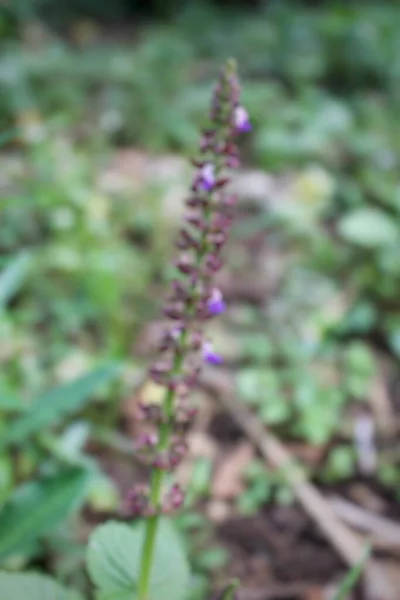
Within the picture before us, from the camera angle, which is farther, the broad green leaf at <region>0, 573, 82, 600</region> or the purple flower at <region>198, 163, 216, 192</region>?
the broad green leaf at <region>0, 573, 82, 600</region>

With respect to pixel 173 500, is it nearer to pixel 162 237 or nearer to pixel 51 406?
pixel 51 406

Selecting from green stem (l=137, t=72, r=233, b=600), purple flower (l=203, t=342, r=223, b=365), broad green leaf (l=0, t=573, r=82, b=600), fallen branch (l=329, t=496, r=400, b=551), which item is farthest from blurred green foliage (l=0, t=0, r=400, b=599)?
purple flower (l=203, t=342, r=223, b=365)

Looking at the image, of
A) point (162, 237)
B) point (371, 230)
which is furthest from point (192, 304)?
point (162, 237)

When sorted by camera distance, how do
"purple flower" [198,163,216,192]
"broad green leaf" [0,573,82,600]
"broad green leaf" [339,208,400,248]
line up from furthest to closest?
1. "broad green leaf" [339,208,400,248]
2. "broad green leaf" [0,573,82,600]
3. "purple flower" [198,163,216,192]

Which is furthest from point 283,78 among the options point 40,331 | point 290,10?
point 40,331

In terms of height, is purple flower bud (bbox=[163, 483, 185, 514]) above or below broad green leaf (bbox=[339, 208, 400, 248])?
below

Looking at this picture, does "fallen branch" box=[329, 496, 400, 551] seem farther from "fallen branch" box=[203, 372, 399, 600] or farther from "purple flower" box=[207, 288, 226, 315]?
"purple flower" box=[207, 288, 226, 315]
